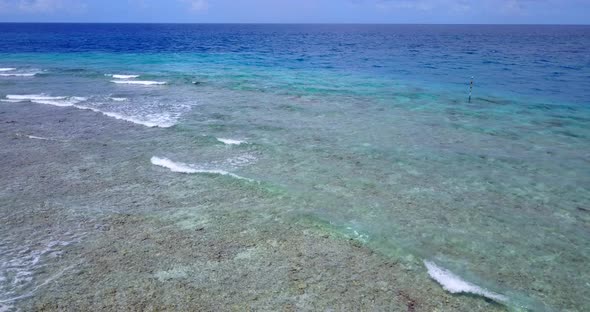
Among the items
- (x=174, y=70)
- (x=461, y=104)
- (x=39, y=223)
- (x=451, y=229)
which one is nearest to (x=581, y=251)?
(x=451, y=229)

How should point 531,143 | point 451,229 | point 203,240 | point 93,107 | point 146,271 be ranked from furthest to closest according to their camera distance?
point 93,107 → point 531,143 → point 451,229 → point 203,240 → point 146,271

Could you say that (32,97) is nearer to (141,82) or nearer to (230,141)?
(141,82)

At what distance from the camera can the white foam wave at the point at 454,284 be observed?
7.25 meters

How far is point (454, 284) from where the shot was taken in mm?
7469

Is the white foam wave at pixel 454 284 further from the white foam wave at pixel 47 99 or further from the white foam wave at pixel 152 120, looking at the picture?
the white foam wave at pixel 47 99

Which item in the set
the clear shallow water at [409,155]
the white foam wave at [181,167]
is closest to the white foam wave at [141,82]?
the clear shallow water at [409,155]

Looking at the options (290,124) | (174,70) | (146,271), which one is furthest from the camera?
(174,70)

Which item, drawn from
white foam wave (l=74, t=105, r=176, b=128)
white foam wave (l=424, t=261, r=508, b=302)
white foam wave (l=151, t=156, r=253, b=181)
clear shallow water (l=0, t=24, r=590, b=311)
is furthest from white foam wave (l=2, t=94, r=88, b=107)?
white foam wave (l=424, t=261, r=508, b=302)

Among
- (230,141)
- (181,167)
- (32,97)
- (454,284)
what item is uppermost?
(32,97)

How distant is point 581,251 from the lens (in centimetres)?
875

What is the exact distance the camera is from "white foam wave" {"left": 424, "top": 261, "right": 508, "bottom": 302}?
7253 millimetres

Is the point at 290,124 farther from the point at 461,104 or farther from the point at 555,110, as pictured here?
the point at 555,110

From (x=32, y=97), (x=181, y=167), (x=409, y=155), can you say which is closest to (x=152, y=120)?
(x=181, y=167)

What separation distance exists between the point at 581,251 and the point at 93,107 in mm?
21592
